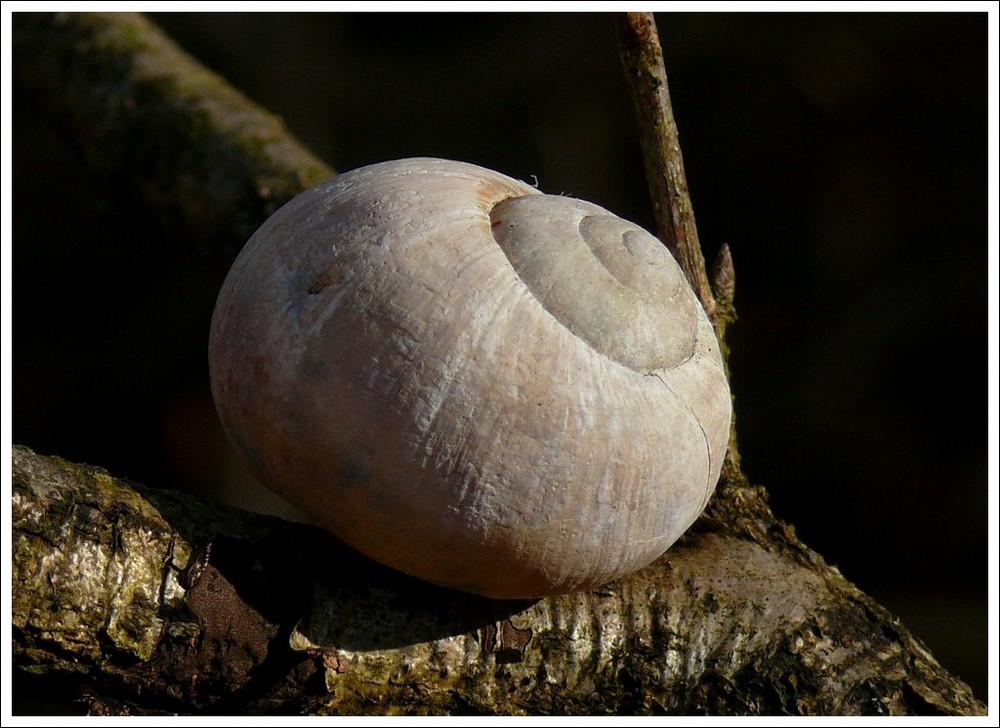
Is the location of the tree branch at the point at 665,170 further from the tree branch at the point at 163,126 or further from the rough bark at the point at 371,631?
the tree branch at the point at 163,126

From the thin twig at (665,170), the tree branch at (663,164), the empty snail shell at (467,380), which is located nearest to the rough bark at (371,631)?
the empty snail shell at (467,380)

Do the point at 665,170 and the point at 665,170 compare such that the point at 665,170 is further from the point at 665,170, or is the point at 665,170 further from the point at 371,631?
the point at 371,631

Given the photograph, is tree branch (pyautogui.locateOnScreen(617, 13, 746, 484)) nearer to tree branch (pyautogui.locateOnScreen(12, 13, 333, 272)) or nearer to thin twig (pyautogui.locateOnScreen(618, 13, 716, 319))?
thin twig (pyautogui.locateOnScreen(618, 13, 716, 319))

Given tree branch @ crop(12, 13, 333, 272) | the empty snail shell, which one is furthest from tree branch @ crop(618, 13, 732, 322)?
tree branch @ crop(12, 13, 333, 272)

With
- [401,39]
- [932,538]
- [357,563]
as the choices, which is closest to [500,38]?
[401,39]

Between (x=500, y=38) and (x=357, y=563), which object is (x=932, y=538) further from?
(x=357, y=563)
